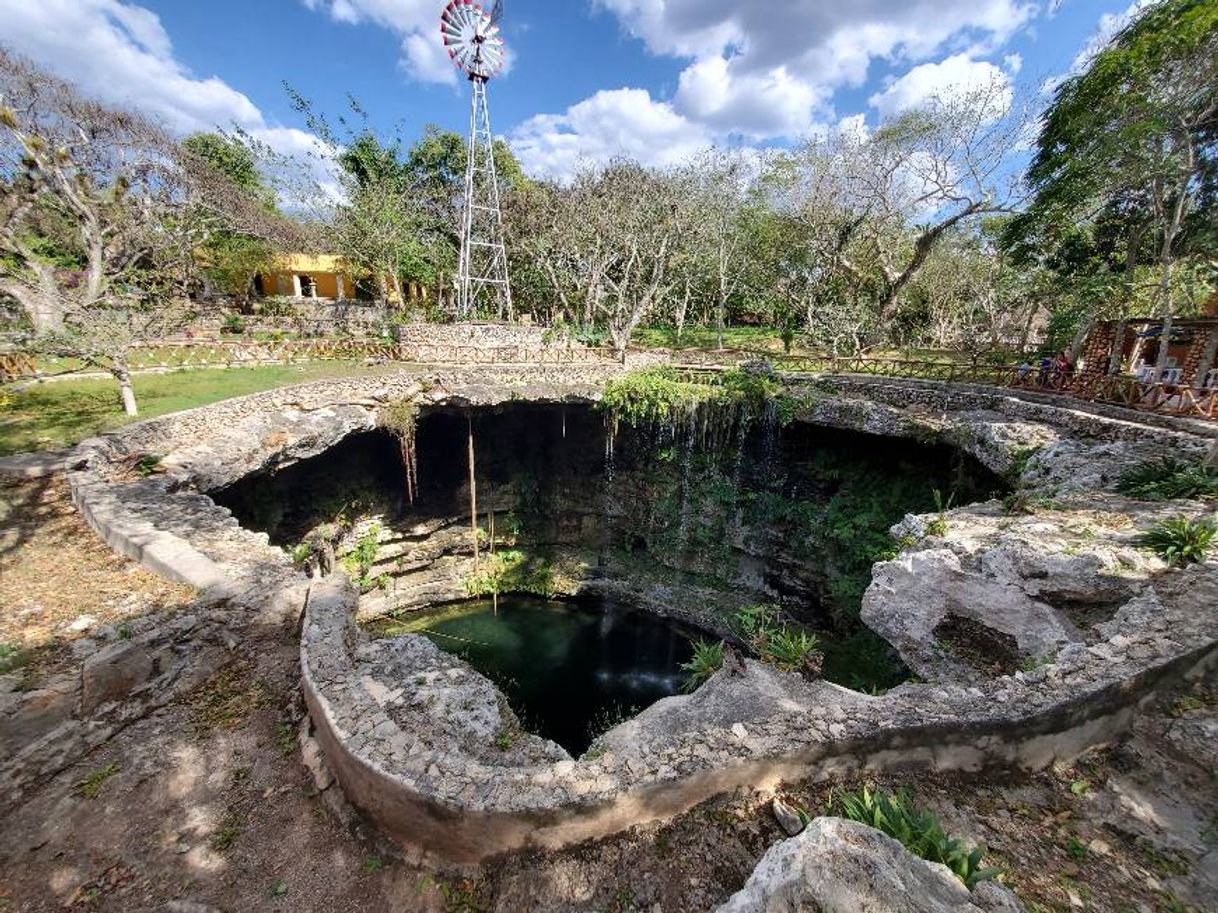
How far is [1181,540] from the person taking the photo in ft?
23.8

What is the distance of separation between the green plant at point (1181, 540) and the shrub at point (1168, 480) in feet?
5.41

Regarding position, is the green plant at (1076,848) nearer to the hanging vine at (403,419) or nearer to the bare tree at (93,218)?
the hanging vine at (403,419)

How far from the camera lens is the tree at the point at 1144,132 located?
12.4 meters

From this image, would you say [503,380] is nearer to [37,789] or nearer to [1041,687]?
[37,789]

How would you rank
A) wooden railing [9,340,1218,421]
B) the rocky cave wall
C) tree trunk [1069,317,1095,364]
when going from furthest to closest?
1. tree trunk [1069,317,1095,364]
2. the rocky cave wall
3. wooden railing [9,340,1218,421]

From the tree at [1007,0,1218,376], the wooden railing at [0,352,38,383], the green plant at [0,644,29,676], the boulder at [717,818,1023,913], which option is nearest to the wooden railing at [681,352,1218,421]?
the tree at [1007,0,1218,376]

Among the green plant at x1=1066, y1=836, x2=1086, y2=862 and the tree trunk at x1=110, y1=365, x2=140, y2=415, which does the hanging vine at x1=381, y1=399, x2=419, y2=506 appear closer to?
the tree trunk at x1=110, y1=365, x2=140, y2=415

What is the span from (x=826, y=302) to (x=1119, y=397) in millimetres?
21311

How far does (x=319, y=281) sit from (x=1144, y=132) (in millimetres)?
48977

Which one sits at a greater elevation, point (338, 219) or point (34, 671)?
point (338, 219)

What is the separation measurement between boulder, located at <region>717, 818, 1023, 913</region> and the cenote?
11653mm

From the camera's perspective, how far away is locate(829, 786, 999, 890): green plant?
3.47 metres

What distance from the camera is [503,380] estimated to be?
57.9 ft

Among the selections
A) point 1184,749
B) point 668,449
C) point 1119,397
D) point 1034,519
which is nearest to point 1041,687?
point 1184,749
